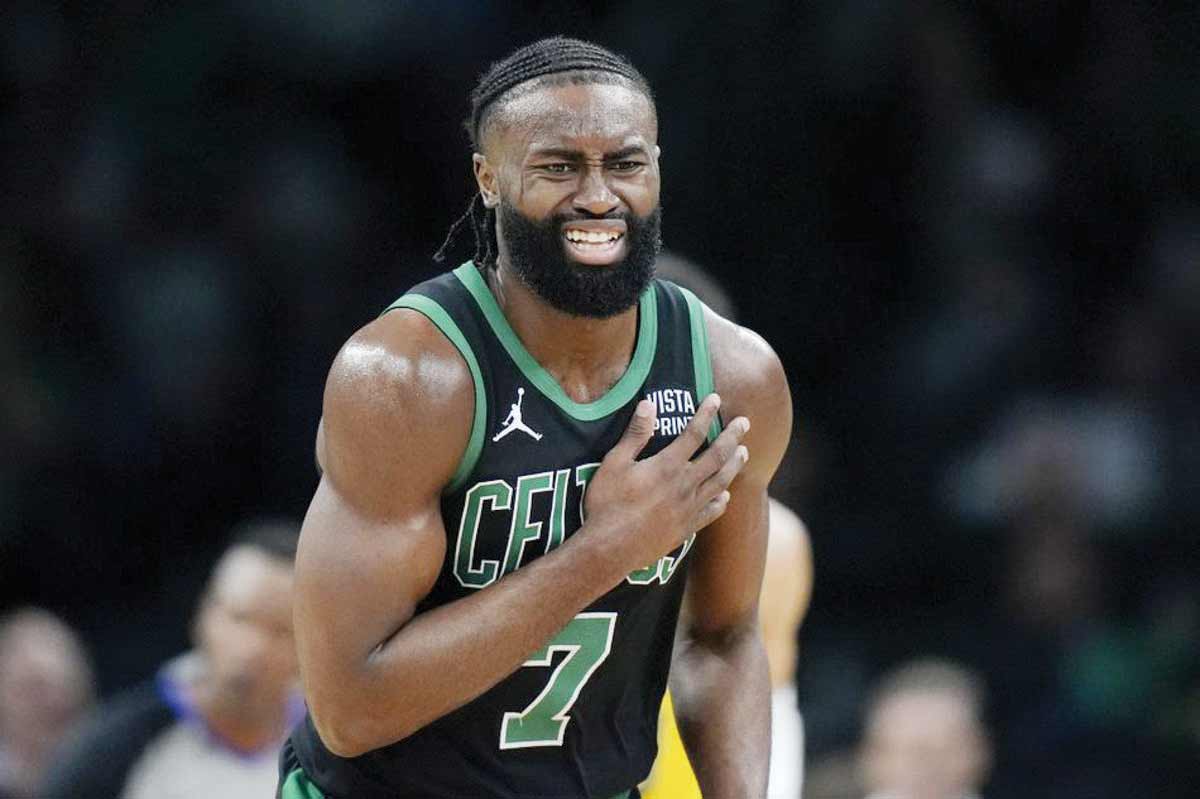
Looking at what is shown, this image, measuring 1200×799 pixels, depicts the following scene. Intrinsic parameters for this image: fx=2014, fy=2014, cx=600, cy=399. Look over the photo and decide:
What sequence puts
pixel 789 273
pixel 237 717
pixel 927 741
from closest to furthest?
pixel 237 717
pixel 927 741
pixel 789 273

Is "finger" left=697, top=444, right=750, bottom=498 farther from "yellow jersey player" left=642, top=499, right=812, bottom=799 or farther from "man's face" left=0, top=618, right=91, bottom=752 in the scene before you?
"man's face" left=0, top=618, right=91, bottom=752

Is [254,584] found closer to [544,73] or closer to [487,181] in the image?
[487,181]

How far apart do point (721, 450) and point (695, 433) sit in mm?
57

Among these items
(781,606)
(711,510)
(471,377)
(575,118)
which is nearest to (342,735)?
(471,377)

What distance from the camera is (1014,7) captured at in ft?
28.2

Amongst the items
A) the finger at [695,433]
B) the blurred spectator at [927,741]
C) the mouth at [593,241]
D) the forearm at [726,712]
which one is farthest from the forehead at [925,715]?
the mouth at [593,241]

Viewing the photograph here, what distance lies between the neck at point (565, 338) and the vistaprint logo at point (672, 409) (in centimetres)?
8

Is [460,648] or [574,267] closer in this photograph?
[460,648]

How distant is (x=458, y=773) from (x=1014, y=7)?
19.9 ft

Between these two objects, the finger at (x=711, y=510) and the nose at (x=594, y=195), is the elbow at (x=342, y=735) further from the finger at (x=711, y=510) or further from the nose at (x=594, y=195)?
the nose at (x=594, y=195)

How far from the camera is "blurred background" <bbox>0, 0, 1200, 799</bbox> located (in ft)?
25.8

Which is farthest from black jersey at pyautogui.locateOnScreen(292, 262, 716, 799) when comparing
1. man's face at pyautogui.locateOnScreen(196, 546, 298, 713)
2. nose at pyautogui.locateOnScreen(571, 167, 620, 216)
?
man's face at pyautogui.locateOnScreen(196, 546, 298, 713)

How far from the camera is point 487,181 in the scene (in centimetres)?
346

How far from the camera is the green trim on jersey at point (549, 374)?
3375 millimetres
